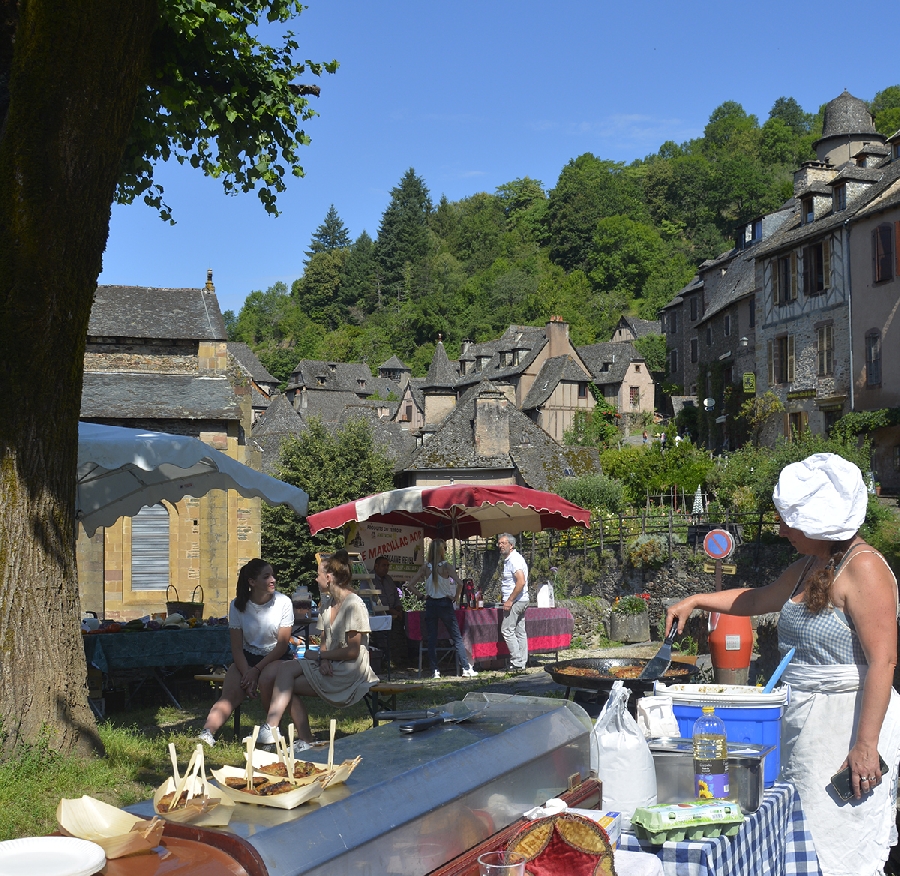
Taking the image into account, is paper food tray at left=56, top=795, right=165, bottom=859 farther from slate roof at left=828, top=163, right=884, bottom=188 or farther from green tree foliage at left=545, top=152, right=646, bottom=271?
green tree foliage at left=545, top=152, right=646, bottom=271

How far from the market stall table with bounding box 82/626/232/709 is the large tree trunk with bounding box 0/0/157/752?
3.52 m

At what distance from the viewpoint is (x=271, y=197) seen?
10.7 metres

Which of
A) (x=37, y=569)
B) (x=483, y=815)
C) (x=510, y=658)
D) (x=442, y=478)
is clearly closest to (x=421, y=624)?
(x=510, y=658)

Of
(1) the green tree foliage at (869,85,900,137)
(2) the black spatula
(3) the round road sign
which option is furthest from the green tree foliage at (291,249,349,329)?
(2) the black spatula

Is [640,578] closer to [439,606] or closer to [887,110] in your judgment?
[439,606]

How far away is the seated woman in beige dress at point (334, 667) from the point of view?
270 inches

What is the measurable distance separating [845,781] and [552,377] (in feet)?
209

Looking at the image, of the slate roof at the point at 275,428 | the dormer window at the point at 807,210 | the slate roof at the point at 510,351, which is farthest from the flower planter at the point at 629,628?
the slate roof at the point at 510,351

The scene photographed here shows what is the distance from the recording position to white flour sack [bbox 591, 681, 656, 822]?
3.52 metres

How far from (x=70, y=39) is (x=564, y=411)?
202 feet

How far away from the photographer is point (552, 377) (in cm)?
6688

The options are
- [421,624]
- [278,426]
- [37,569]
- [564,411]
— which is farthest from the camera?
[564,411]

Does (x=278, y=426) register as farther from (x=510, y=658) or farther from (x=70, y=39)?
(x=70, y=39)

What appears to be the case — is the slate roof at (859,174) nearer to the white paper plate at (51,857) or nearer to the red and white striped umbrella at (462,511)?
the red and white striped umbrella at (462,511)
